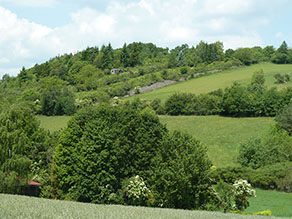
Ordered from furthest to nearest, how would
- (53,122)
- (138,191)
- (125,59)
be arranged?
(125,59), (53,122), (138,191)

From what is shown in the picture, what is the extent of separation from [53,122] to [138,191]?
61320 mm

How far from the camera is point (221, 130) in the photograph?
8119cm

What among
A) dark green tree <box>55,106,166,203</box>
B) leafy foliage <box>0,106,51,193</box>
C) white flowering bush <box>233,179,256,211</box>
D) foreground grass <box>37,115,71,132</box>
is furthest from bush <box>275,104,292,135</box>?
leafy foliage <box>0,106,51,193</box>

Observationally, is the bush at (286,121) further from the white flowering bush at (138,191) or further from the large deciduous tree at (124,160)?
the white flowering bush at (138,191)

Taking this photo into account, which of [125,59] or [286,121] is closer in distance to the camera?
[286,121]

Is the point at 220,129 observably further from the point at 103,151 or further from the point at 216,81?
the point at 103,151

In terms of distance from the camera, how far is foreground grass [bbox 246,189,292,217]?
128 ft

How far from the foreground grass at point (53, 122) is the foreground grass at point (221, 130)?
24429 millimetres

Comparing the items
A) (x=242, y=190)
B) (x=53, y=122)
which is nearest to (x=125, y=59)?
(x=53, y=122)

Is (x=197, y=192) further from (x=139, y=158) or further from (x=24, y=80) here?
(x=24, y=80)

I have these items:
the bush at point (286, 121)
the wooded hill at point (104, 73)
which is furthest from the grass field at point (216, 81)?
the bush at point (286, 121)

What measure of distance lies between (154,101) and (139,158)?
54.7 m

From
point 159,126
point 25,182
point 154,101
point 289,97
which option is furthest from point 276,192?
point 154,101

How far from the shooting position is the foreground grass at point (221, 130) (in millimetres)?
69375
